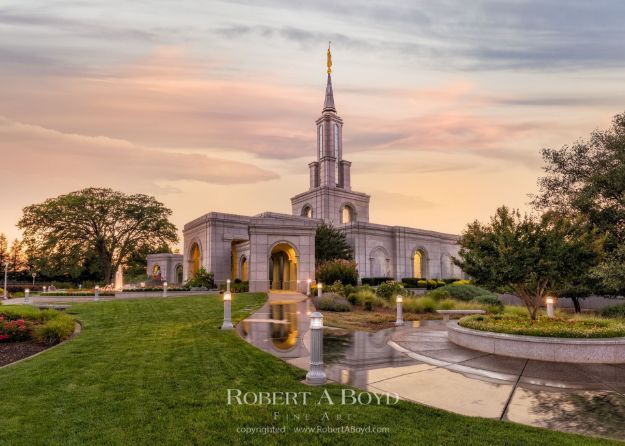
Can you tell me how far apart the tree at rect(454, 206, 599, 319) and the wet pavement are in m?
2.80

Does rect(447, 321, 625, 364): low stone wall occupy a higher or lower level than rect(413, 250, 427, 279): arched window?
lower

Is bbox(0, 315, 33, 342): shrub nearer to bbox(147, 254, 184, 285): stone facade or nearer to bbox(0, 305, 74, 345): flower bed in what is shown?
bbox(0, 305, 74, 345): flower bed

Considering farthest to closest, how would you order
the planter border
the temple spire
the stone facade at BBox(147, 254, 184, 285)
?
the temple spire < the stone facade at BBox(147, 254, 184, 285) < the planter border

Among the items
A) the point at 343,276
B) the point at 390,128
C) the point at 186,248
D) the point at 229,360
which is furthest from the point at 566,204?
the point at 186,248

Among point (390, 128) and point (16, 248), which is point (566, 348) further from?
point (16, 248)

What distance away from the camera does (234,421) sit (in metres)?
5.36

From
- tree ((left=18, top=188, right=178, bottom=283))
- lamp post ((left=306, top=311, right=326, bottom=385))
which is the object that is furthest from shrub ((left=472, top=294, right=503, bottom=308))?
tree ((left=18, top=188, right=178, bottom=283))

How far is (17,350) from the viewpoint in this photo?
11.2 m

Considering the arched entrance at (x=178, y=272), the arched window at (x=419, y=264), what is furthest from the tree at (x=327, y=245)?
the arched entrance at (x=178, y=272)

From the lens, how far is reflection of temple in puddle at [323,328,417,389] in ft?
25.3

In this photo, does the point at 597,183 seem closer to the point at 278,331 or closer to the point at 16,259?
the point at 278,331

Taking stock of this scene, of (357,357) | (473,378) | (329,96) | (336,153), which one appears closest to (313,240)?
(357,357)

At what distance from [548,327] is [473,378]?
4.21m

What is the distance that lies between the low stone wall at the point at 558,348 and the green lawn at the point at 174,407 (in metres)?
5.06
